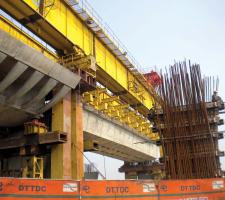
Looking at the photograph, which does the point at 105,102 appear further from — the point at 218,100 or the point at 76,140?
the point at 218,100

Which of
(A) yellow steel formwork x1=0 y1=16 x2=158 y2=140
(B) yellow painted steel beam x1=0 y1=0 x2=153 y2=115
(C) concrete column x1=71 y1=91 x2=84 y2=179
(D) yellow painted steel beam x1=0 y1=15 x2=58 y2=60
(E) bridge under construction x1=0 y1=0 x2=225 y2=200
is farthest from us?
(C) concrete column x1=71 y1=91 x2=84 y2=179

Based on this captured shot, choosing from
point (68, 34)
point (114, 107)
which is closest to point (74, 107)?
point (68, 34)

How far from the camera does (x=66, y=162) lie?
1503cm

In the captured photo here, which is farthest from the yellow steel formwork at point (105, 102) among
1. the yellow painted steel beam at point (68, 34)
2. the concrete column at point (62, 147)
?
the concrete column at point (62, 147)

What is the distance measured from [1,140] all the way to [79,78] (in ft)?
16.8

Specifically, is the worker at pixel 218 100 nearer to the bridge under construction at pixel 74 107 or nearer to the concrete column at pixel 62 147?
the bridge under construction at pixel 74 107

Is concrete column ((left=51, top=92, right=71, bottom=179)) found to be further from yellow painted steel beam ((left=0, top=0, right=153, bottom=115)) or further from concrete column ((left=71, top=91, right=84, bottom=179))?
yellow painted steel beam ((left=0, top=0, right=153, bottom=115))

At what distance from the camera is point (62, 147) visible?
15055 mm

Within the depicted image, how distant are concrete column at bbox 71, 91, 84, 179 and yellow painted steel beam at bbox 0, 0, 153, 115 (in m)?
3.13

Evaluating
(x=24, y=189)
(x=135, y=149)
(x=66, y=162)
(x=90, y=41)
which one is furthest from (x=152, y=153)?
(x=24, y=189)

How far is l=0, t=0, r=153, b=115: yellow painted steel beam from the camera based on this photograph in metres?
15.1

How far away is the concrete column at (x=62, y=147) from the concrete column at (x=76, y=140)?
1.67 ft

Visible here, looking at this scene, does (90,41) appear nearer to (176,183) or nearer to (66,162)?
(66,162)

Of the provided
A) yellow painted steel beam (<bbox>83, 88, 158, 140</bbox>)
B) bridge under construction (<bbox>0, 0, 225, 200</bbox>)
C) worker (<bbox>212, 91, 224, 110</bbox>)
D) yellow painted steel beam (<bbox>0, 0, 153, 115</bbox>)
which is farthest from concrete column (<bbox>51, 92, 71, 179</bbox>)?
worker (<bbox>212, 91, 224, 110</bbox>)
